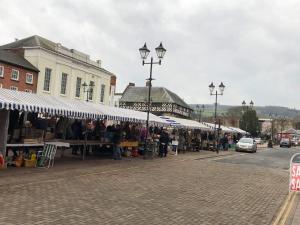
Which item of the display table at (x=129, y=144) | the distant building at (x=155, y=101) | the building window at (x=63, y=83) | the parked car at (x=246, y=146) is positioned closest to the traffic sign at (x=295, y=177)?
the display table at (x=129, y=144)

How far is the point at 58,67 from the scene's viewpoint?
5866 cm

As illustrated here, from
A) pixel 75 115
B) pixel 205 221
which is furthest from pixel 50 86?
pixel 205 221

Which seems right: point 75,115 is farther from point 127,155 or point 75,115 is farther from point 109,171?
point 127,155

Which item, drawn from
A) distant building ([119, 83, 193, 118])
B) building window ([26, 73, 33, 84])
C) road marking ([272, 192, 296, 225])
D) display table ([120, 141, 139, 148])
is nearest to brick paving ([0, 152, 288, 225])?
road marking ([272, 192, 296, 225])

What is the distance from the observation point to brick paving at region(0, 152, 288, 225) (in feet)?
28.1

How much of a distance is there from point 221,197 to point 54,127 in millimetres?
11142

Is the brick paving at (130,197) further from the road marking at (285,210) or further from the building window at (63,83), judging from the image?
the building window at (63,83)

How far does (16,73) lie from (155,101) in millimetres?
37453

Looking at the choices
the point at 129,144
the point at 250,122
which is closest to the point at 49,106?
the point at 129,144

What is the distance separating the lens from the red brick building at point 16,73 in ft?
166

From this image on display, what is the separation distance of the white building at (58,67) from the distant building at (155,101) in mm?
18755

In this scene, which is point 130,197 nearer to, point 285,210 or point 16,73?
point 285,210

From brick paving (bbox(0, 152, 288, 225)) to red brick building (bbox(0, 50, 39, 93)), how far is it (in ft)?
120

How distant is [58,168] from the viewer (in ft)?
53.2
